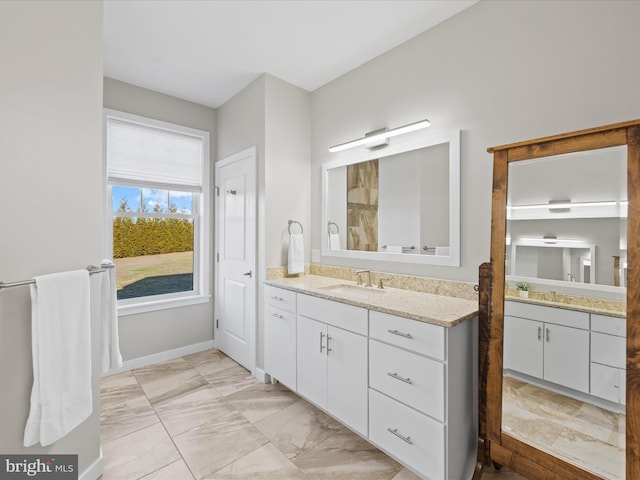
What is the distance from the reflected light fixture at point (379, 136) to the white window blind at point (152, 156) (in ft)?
5.33

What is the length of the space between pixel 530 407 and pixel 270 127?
2.63 meters

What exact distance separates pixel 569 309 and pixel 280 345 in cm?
189

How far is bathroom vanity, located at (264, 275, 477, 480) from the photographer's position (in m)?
1.47

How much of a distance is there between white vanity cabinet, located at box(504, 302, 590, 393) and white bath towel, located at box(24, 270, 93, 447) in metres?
2.03

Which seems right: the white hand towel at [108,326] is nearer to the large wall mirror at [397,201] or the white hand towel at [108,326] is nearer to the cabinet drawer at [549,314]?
the large wall mirror at [397,201]

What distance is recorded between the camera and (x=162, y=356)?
10.3 feet

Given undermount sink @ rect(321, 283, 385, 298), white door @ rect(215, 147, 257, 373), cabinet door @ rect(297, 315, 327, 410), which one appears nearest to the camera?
cabinet door @ rect(297, 315, 327, 410)

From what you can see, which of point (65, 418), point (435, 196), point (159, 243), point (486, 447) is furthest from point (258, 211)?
point (486, 447)

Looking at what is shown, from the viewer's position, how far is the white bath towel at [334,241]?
280cm

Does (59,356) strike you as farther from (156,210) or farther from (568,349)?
(568,349)

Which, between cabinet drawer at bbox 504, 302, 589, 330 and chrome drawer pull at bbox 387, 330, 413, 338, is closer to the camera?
cabinet drawer at bbox 504, 302, 589, 330

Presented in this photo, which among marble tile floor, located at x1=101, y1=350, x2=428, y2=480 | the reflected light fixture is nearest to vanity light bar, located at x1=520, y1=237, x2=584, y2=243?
the reflected light fixture

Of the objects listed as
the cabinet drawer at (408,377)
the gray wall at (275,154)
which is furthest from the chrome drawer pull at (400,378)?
the gray wall at (275,154)

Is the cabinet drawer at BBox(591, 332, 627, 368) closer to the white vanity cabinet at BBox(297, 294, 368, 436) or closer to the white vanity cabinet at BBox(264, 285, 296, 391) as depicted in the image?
the white vanity cabinet at BBox(297, 294, 368, 436)
